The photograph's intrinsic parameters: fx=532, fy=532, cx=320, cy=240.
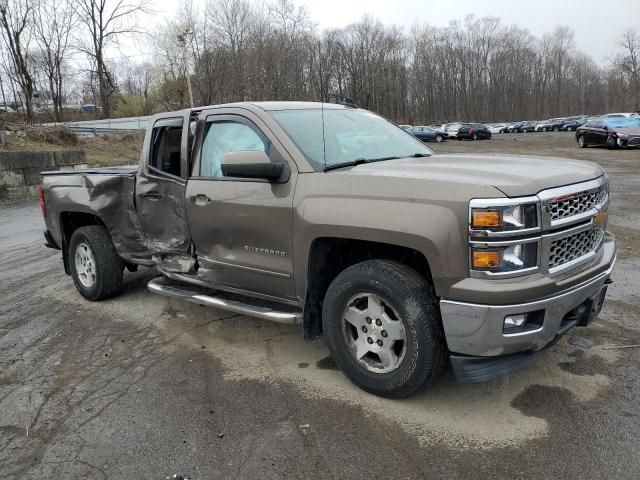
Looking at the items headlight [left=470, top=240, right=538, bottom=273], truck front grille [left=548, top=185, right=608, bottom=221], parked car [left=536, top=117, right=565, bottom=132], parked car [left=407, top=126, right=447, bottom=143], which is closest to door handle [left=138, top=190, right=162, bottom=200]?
headlight [left=470, top=240, right=538, bottom=273]

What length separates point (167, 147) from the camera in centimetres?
479

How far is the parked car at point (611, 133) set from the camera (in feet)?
76.4

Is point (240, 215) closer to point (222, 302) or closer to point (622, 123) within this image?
point (222, 302)

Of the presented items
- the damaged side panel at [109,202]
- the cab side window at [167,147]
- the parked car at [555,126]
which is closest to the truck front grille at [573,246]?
the cab side window at [167,147]

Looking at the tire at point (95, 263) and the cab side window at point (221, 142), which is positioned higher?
the cab side window at point (221, 142)

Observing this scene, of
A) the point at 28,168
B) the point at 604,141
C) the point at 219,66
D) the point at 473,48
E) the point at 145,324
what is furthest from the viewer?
the point at 473,48

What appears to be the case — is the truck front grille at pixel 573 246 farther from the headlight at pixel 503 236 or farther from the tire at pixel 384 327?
the tire at pixel 384 327

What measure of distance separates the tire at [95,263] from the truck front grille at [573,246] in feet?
14.1

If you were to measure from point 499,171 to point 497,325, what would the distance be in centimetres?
93

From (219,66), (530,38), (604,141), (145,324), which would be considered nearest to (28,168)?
(145,324)

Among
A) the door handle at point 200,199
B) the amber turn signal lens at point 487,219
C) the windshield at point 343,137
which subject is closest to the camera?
the amber turn signal lens at point 487,219

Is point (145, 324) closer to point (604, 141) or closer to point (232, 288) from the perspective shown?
point (232, 288)

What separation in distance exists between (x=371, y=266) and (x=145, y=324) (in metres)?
2.73

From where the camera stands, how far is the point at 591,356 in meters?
3.92
